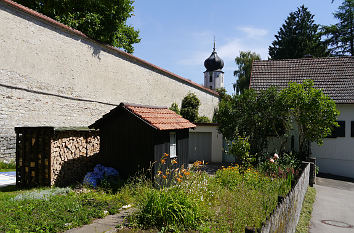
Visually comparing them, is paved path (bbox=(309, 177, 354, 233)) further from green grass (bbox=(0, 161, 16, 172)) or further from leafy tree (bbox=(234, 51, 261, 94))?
leafy tree (bbox=(234, 51, 261, 94))

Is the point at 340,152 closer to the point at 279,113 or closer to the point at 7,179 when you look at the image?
the point at 279,113

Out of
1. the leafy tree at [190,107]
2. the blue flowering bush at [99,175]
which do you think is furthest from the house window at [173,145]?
the leafy tree at [190,107]

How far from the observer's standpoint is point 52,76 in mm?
14398

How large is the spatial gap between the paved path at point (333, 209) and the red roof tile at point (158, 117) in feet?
16.9

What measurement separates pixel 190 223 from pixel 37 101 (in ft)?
36.5

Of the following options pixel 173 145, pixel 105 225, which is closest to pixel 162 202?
pixel 105 225

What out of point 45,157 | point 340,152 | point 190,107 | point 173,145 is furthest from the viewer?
point 190,107

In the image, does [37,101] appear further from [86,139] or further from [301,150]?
[301,150]

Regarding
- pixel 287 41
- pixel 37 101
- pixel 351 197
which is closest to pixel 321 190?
pixel 351 197

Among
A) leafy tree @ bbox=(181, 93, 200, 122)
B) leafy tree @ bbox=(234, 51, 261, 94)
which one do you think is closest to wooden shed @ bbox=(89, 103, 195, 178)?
leafy tree @ bbox=(181, 93, 200, 122)

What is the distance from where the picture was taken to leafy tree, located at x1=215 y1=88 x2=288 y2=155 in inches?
541

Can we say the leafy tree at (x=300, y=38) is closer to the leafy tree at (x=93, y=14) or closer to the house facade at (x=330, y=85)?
the house facade at (x=330, y=85)

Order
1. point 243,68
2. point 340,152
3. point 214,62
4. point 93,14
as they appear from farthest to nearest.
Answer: point 214,62 → point 243,68 → point 93,14 → point 340,152

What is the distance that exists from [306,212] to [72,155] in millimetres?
8012
